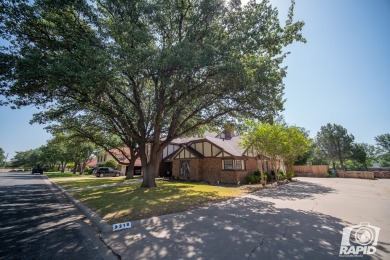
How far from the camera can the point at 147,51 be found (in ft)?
32.6

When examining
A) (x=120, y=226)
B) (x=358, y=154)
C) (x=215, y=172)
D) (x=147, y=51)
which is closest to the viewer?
(x=120, y=226)

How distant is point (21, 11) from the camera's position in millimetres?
9898

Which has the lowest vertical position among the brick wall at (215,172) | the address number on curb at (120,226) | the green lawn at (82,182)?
the green lawn at (82,182)

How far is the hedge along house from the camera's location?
73.3ft

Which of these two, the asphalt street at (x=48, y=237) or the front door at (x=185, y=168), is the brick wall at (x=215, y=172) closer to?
the front door at (x=185, y=168)

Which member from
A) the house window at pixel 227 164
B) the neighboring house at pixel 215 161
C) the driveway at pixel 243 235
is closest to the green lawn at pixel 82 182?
the neighboring house at pixel 215 161

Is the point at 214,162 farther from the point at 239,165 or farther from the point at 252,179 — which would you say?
the point at 252,179

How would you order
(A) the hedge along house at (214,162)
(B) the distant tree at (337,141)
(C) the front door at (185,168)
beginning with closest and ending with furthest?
(A) the hedge along house at (214,162) → (C) the front door at (185,168) → (B) the distant tree at (337,141)

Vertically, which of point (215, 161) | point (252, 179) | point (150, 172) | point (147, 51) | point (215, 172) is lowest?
point (252, 179)

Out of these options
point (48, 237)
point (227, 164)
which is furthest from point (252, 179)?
point (48, 237)

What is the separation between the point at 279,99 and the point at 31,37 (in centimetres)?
1630

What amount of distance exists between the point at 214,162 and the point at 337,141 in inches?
1955

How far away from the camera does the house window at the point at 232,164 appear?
22.2 meters

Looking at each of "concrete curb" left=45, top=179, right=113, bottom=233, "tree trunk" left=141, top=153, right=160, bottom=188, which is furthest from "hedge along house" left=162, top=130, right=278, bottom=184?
"concrete curb" left=45, top=179, right=113, bottom=233
